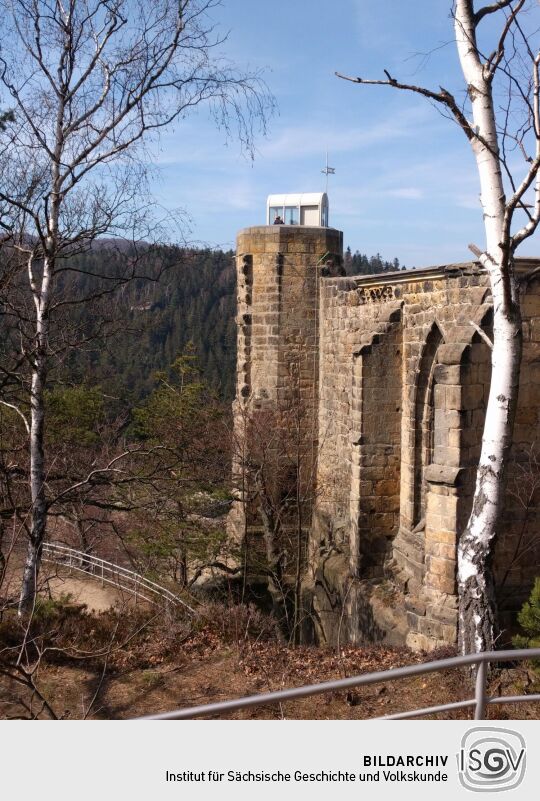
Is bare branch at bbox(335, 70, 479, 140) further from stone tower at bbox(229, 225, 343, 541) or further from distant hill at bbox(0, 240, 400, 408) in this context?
stone tower at bbox(229, 225, 343, 541)

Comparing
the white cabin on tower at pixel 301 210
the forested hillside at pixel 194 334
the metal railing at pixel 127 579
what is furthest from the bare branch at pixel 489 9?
the forested hillside at pixel 194 334

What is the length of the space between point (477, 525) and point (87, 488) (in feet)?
15.9

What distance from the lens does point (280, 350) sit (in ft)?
47.3

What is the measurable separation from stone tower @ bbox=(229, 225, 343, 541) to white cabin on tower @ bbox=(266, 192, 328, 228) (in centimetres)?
158

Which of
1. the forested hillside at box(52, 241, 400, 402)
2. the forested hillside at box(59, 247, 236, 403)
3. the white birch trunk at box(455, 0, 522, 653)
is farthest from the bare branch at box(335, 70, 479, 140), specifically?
the forested hillside at box(52, 241, 400, 402)

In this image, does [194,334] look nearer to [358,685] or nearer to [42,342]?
[42,342]

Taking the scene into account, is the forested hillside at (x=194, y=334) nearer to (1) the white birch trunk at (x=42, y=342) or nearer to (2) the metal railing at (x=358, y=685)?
(1) the white birch trunk at (x=42, y=342)

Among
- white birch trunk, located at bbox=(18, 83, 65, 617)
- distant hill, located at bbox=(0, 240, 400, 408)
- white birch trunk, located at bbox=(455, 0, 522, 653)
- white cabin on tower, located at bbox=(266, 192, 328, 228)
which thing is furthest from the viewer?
white cabin on tower, located at bbox=(266, 192, 328, 228)
